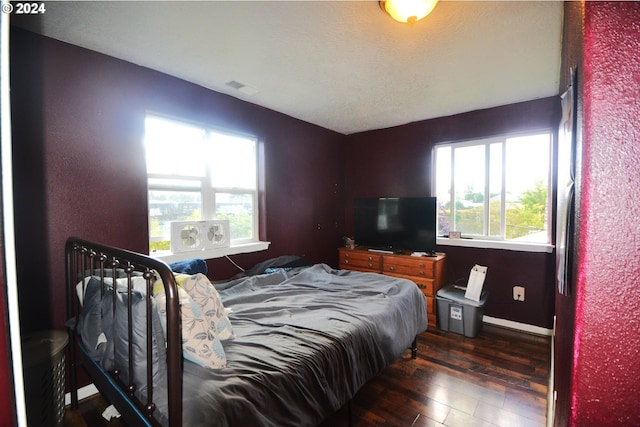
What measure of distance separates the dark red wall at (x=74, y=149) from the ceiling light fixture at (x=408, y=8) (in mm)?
1905

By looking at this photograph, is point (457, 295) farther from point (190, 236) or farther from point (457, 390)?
point (190, 236)

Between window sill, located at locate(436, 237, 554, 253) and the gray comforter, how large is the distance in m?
1.30

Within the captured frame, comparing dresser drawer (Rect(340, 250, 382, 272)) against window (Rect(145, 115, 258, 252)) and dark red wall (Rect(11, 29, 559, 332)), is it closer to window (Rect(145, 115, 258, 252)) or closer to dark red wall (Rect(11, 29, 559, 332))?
dark red wall (Rect(11, 29, 559, 332))

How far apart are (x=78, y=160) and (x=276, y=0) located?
5.68ft

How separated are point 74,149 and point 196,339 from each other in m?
1.72

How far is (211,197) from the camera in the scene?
287 cm

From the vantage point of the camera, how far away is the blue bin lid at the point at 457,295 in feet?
9.57

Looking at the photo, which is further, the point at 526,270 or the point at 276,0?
the point at 526,270

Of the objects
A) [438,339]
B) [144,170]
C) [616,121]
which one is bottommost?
[438,339]

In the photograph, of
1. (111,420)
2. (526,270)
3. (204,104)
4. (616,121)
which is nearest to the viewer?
(616,121)

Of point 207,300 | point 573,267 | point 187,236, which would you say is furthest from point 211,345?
point 187,236

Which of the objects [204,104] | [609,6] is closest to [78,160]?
[204,104]

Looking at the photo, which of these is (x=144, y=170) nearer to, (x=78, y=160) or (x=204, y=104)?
(x=78, y=160)

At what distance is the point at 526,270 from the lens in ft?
9.96
